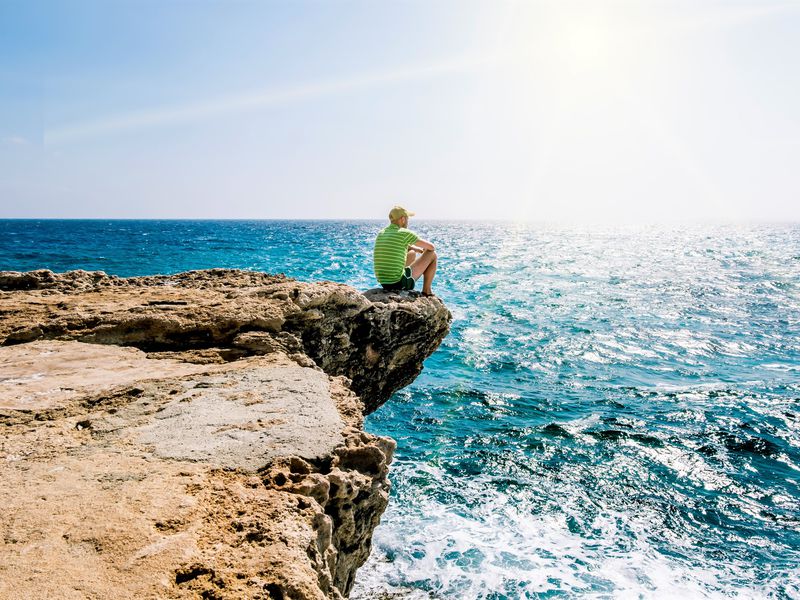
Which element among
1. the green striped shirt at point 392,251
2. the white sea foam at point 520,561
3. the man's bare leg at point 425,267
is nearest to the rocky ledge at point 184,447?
the green striped shirt at point 392,251

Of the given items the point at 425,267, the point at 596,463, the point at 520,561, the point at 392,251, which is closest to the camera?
the point at 520,561

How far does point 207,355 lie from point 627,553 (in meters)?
5.76

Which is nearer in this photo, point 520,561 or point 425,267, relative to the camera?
point 520,561

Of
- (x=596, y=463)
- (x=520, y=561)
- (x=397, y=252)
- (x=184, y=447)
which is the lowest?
(x=520, y=561)

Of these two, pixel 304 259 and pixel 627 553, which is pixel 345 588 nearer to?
pixel 627 553

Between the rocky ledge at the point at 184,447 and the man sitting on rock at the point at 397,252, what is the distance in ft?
4.08

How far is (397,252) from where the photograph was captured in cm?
713

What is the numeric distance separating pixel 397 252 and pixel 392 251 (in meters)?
0.07

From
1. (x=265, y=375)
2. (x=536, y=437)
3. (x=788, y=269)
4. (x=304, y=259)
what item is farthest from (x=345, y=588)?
(x=788, y=269)

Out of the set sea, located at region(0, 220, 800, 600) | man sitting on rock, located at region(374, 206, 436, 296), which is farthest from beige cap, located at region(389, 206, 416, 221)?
sea, located at region(0, 220, 800, 600)

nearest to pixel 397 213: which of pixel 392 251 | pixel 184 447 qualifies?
pixel 392 251

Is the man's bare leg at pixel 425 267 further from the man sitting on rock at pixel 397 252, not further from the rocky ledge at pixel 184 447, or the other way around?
the rocky ledge at pixel 184 447

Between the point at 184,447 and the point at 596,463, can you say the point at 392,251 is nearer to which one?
the point at 184,447

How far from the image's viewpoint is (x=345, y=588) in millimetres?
3652
